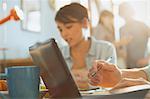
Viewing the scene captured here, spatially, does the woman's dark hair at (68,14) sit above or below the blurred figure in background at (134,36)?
above

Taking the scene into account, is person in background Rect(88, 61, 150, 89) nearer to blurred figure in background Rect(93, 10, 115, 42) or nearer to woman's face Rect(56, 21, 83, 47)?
woman's face Rect(56, 21, 83, 47)

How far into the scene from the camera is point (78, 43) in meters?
1.89

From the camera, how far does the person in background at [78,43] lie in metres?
1.71

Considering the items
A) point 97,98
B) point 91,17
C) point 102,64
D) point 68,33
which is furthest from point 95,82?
point 91,17

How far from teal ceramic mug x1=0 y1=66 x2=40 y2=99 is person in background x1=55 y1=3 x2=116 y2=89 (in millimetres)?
959

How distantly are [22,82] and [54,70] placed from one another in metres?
0.09

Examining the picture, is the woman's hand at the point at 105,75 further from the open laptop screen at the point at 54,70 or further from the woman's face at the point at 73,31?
the woman's face at the point at 73,31

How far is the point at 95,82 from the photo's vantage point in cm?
90

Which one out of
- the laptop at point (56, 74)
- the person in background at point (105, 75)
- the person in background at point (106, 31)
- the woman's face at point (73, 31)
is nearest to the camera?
the laptop at point (56, 74)

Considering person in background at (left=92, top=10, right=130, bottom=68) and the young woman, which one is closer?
the young woman

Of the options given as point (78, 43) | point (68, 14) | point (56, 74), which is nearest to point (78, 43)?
point (78, 43)

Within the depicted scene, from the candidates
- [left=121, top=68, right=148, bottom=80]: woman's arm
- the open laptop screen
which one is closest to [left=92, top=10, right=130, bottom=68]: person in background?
[left=121, top=68, right=148, bottom=80]: woman's arm

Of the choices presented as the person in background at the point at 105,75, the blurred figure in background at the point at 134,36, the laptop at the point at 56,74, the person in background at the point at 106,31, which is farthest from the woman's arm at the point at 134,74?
the person in background at the point at 106,31

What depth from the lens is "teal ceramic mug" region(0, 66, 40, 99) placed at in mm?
688
